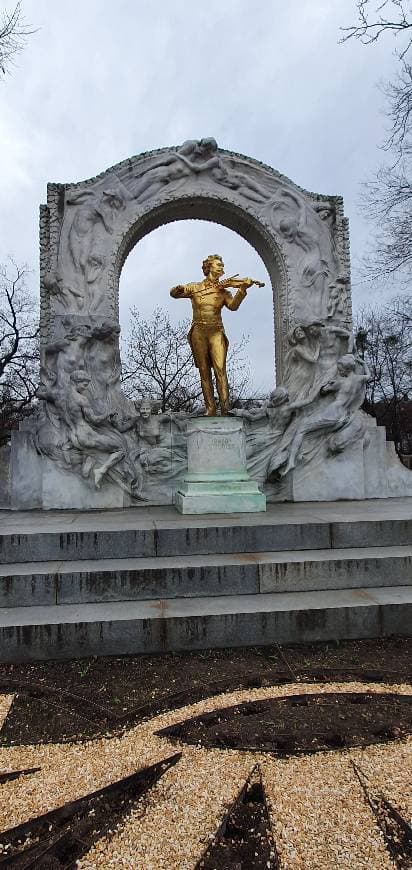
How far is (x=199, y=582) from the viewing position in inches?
174

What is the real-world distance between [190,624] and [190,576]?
656mm

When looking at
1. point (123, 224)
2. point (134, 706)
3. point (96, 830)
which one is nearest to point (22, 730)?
point (134, 706)

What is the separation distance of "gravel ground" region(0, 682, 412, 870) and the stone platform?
1144mm

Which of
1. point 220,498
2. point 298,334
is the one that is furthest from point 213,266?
point 220,498

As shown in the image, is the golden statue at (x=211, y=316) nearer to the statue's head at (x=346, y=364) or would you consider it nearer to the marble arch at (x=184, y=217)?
the marble arch at (x=184, y=217)

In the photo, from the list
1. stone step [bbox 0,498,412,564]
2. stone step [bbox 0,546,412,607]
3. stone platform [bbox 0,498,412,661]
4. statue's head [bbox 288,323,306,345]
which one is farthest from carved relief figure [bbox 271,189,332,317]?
stone step [bbox 0,546,412,607]

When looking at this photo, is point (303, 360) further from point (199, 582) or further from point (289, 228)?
point (199, 582)

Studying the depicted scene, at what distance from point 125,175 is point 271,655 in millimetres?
7979

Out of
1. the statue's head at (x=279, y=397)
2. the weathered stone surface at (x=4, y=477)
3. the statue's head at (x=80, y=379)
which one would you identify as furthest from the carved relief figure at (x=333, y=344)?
the weathered stone surface at (x=4, y=477)

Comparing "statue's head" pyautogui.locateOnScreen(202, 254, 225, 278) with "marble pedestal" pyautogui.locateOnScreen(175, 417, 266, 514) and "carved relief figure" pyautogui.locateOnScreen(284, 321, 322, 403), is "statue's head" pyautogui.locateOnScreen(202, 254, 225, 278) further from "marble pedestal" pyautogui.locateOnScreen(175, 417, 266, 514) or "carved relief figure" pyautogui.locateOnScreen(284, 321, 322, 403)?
"marble pedestal" pyautogui.locateOnScreen(175, 417, 266, 514)

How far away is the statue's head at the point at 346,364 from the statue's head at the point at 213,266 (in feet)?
7.62

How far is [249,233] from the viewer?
9.52 meters

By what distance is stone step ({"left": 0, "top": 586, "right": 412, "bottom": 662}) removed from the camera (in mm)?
3666

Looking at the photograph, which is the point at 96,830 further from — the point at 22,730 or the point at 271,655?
the point at 271,655
